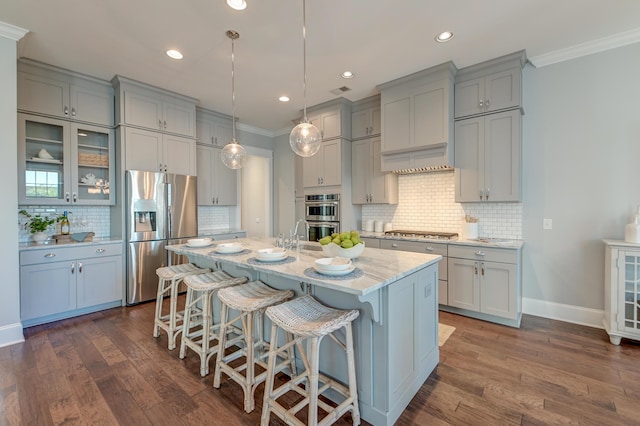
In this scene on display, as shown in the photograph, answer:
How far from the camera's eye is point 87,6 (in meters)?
2.40

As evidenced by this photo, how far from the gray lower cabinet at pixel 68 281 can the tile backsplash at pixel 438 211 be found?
11.9 ft

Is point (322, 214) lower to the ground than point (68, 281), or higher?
higher

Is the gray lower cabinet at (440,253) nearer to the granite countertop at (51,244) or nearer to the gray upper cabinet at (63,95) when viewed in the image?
the granite countertop at (51,244)

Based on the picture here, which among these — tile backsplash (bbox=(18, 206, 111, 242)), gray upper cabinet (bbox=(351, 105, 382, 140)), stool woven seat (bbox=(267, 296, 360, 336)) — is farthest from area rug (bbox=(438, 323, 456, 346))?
tile backsplash (bbox=(18, 206, 111, 242))

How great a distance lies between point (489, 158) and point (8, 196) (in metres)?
4.94

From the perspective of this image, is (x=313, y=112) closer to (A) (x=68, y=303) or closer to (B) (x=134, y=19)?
(B) (x=134, y=19)

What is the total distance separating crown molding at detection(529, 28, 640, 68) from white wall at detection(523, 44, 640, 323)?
53mm

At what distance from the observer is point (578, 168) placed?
3.11m

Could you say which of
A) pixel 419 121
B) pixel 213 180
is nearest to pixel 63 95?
pixel 213 180

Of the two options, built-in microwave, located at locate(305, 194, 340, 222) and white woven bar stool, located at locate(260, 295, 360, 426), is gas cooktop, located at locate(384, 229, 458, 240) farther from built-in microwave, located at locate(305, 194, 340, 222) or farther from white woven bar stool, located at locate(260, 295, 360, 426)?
white woven bar stool, located at locate(260, 295, 360, 426)

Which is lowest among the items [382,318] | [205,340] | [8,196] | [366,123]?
[205,340]

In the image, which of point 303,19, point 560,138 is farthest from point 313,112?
point 560,138

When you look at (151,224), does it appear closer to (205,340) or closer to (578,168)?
(205,340)

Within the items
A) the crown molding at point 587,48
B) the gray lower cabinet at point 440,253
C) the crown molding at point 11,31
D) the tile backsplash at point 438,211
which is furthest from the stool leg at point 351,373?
the crown molding at point 11,31
